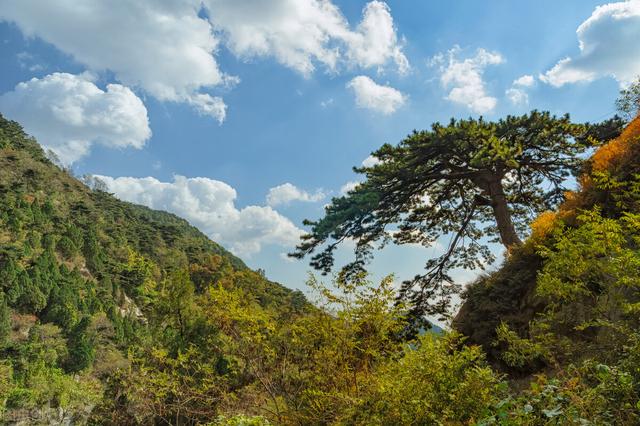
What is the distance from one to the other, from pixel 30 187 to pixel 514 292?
327ft

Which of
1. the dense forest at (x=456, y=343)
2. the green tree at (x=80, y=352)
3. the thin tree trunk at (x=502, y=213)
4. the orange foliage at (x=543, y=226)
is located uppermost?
the thin tree trunk at (x=502, y=213)

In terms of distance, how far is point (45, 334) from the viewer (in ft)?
185

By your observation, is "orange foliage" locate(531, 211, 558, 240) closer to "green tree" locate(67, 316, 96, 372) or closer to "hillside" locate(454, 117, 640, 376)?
"hillside" locate(454, 117, 640, 376)

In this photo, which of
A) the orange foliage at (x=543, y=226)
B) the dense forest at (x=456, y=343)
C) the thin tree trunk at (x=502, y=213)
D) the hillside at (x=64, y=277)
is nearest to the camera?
the dense forest at (x=456, y=343)

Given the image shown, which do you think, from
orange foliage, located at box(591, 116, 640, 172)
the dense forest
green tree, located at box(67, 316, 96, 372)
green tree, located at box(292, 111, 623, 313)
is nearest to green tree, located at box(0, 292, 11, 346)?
green tree, located at box(67, 316, 96, 372)

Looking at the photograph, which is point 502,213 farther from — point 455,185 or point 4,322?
point 4,322

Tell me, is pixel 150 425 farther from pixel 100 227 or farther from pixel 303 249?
pixel 100 227

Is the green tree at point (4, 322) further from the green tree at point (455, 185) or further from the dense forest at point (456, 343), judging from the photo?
the green tree at point (455, 185)

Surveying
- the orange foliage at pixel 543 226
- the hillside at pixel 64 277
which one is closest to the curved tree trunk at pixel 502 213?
the orange foliage at pixel 543 226

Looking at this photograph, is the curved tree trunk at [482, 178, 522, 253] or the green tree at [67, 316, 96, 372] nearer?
the curved tree trunk at [482, 178, 522, 253]

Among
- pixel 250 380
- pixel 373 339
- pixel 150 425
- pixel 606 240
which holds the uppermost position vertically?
pixel 606 240

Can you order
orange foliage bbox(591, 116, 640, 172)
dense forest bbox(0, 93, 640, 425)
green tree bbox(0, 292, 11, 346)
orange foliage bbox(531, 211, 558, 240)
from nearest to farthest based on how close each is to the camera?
1. dense forest bbox(0, 93, 640, 425)
2. orange foliage bbox(531, 211, 558, 240)
3. orange foliage bbox(591, 116, 640, 172)
4. green tree bbox(0, 292, 11, 346)

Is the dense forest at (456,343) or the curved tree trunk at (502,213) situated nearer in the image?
the dense forest at (456,343)

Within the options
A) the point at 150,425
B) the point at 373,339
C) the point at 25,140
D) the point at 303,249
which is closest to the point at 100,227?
the point at 25,140
